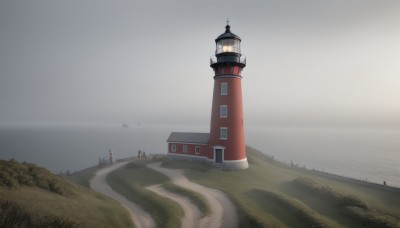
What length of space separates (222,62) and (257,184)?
16784 millimetres

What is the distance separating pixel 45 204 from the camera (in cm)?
1412

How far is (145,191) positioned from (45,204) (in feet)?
33.6

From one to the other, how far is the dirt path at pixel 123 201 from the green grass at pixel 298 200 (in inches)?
285

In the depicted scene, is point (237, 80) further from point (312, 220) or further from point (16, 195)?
point (16, 195)

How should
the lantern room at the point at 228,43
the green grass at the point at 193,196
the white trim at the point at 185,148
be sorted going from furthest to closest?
the white trim at the point at 185,148, the lantern room at the point at 228,43, the green grass at the point at 193,196

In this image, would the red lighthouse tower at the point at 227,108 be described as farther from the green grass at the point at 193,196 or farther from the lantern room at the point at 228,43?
the green grass at the point at 193,196

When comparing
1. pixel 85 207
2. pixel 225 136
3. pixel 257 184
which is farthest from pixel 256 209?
pixel 225 136

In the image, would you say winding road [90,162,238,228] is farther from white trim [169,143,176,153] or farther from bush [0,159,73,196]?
white trim [169,143,176,153]

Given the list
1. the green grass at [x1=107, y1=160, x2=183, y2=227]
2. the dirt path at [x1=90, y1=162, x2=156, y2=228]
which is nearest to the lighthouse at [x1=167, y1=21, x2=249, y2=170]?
the green grass at [x1=107, y1=160, x2=183, y2=227]

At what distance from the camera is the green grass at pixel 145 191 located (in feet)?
57.4

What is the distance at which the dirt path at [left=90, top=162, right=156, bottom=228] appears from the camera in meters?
17.3

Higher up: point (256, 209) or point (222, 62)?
point (222, 62)

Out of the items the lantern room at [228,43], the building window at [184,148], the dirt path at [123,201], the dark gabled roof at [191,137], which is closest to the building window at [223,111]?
the dark gabled roof at [191,137]

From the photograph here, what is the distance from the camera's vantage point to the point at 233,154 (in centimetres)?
3375
